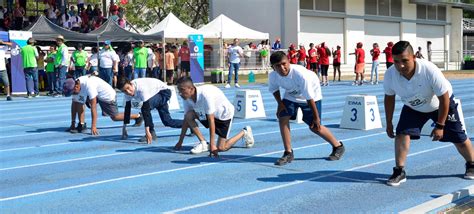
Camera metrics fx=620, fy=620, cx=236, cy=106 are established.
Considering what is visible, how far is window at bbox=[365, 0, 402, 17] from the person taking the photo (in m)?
45.9

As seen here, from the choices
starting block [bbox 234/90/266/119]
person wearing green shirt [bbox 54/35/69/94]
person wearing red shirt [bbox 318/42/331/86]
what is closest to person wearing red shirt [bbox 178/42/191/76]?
person wearing red shirt [bbox 318/42/331/86]

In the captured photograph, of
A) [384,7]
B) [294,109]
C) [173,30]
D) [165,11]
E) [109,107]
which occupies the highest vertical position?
[165,11]

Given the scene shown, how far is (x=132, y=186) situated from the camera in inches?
276

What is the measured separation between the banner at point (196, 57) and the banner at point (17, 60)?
7.05 metres

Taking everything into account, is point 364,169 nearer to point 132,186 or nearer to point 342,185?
point 342,185

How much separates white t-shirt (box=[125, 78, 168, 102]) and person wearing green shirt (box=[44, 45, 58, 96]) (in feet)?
41.7

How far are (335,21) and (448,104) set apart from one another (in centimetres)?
3751

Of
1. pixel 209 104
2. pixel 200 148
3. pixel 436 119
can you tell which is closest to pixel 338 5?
pixel 200 148

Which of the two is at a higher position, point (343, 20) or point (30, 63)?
point (343, 20)

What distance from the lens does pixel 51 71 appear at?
21906mm

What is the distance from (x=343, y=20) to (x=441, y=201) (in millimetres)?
38642

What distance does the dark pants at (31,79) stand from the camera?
68.3 feet

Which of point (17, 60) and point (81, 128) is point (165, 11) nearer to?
point (17, 60)

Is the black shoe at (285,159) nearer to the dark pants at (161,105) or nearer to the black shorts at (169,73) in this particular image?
the dark pants at (161,105)
